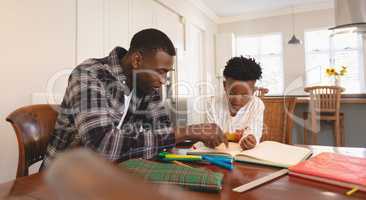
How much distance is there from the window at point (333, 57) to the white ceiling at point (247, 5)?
0.61 m

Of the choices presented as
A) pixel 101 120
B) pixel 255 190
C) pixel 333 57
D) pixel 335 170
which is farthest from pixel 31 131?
pixel 333 57

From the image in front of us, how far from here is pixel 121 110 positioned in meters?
1.15

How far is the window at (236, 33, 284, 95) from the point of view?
200 inches

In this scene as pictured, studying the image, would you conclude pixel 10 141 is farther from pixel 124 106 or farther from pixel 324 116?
pixel 324 116

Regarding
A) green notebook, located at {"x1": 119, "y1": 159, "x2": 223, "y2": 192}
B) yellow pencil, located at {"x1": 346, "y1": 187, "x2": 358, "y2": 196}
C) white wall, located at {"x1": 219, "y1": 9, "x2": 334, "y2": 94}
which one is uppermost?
white wall, located at {"x1": 219, "y1": 9, "x2": 334, "y2": 94}

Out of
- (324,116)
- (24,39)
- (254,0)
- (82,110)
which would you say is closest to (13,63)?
(24,39)

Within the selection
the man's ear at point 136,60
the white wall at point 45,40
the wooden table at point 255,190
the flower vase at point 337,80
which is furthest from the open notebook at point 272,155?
the flower vase at point 337,80

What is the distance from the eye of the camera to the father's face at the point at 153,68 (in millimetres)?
1093

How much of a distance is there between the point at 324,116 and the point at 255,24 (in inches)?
108

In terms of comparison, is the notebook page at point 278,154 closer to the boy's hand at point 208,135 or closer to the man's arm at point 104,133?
the boy's hand at point 208,135

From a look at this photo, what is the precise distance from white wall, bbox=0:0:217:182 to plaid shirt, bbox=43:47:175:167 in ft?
2.96

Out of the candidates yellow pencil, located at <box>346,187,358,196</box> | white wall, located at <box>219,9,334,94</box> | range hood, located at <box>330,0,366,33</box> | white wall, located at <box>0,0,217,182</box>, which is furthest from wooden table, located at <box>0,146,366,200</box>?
white wall, located at <box>219,9,334,94</box>

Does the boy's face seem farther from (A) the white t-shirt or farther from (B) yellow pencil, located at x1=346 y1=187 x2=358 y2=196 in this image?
(B) yellow pencil, located at x1=346 y1=187 x2=358 y2=196

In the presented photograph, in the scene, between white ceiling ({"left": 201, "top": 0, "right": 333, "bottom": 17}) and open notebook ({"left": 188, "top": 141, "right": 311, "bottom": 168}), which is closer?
open notebook ({"left": 188, "top": 141, "right": 311, "bottom": 168})
